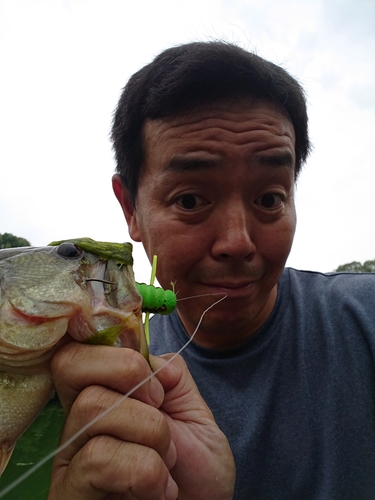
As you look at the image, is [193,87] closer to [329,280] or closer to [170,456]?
[329,280]

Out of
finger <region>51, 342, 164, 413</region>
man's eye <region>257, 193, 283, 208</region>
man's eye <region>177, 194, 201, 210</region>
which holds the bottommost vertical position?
finger <region>51, 342, 164, 413</region>

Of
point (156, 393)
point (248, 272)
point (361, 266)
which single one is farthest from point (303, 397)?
point (361, 266)

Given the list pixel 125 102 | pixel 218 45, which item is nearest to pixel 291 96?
pixel 218 45

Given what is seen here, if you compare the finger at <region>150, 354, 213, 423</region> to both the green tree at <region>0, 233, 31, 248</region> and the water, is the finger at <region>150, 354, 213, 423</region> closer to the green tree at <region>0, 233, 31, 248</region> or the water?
the water

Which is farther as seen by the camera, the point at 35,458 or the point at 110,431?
the point at 35,458

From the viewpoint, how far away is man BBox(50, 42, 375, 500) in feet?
6.25

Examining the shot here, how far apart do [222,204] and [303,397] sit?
1324 millimetres

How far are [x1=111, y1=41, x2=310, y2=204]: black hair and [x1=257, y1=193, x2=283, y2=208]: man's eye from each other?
62cm

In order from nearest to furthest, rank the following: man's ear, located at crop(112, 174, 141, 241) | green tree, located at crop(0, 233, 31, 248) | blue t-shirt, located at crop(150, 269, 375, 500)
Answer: blue t-shirt, located at crop(150, 269, 375, 500)
man's ear, located at crop(112, 174, 141, 241)
green tree, located at crop(0, 233, 31, 248)

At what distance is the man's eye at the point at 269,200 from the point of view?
1.97m

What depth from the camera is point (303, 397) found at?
2.17 meters

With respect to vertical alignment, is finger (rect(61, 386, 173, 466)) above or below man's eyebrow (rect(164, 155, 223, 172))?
below

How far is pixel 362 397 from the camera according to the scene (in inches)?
83.5

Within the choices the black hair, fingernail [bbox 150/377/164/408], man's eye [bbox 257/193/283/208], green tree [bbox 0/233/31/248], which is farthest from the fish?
green tree [bbox 0/233/31/248]
